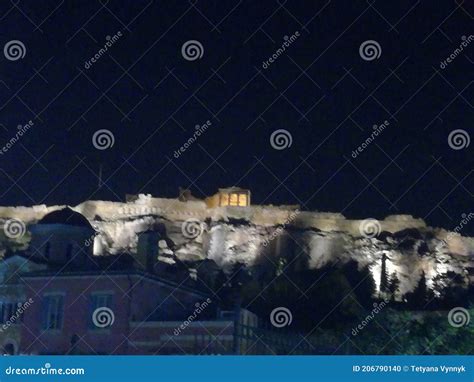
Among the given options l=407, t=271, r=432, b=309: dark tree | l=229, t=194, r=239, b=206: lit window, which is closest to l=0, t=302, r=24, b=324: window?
l=229, t=194, r=239, b=206: lit window

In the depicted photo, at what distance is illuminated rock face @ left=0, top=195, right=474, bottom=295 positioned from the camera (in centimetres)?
582

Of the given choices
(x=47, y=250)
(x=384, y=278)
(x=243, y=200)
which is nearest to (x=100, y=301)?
(x=47, y=250)

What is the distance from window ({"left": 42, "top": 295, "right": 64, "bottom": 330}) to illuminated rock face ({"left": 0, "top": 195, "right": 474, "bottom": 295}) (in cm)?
41

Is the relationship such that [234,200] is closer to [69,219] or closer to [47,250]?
[69,219]

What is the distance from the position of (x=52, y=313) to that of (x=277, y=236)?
1531 mm

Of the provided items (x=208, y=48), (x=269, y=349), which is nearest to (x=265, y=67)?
(x=208, y=48)

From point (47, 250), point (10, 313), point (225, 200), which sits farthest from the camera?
point (225, 200)

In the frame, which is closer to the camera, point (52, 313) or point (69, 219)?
point (52, 313)

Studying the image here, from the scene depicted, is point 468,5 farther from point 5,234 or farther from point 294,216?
point 5,234

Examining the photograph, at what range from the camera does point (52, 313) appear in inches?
221

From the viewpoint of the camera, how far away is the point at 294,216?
5961 mm

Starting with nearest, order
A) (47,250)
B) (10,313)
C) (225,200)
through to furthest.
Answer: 1. (10,313)
2. (47,250)
3. (225,200)

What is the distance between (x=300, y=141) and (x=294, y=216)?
1.65 feet

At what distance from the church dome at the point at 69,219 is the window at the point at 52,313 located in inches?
19.5
